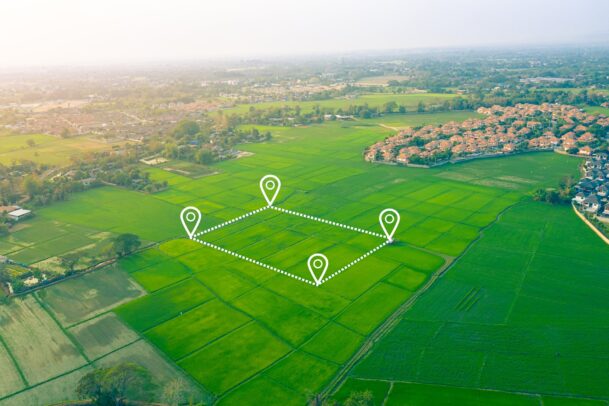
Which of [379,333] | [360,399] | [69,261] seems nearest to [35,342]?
[69,261]

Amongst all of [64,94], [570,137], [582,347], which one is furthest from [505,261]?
[64,94]

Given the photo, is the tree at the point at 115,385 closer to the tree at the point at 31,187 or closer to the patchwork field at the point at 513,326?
the patchwork field at the point at 513,326

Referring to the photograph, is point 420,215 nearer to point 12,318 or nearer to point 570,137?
point 12,318

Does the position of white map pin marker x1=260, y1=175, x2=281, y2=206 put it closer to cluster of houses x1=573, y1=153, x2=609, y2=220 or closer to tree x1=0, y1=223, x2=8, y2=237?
tree x1=0, y1=223, x2=8, y2=237

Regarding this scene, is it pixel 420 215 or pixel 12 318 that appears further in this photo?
pixel 420 215

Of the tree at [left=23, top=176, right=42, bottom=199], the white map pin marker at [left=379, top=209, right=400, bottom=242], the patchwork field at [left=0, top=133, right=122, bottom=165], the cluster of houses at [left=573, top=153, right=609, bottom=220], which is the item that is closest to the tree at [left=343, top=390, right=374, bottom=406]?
the white map pin marker at [left=379, top=209, right=400, bottom=242]

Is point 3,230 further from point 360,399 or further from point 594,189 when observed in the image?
point 594,189

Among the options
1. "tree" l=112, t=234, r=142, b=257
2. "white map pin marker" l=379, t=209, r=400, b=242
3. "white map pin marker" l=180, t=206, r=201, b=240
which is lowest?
"white map pin marker" l=180, t=206, r=201, b=240
